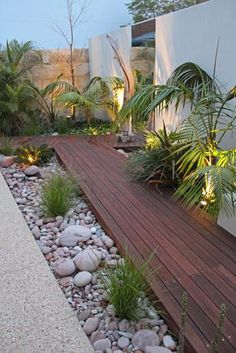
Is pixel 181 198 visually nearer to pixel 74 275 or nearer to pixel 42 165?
pixel 74 275

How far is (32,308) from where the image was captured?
1.95 metres

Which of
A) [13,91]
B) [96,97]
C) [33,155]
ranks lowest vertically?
[33,155]

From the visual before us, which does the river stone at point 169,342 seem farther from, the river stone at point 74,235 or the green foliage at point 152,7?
the green foliage at point 152,7

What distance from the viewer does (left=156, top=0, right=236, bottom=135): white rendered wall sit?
313 cm

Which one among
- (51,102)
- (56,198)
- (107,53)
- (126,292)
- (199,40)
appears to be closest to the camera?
(126,292)

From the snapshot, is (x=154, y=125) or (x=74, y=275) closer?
(x=74, y=275)

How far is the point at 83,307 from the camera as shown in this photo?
2.02 m

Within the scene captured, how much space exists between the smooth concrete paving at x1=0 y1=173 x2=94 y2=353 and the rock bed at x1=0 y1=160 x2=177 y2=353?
0.09 m

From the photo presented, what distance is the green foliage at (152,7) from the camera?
7.52m

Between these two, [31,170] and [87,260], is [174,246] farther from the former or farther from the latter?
[31,170]

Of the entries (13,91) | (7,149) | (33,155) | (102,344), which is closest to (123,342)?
(102,344)

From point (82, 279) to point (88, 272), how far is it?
94 mm

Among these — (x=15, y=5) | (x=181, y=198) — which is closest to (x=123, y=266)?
(x=181, y=198)

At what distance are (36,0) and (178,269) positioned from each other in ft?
25.8
